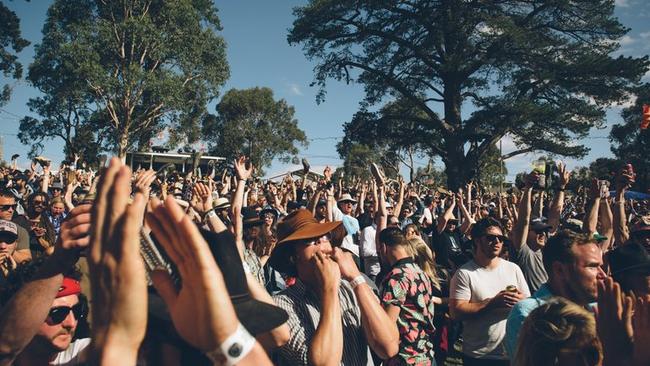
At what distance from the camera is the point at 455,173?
2464 centimetres

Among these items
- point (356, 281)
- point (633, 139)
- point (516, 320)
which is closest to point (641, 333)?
point (516, 320)

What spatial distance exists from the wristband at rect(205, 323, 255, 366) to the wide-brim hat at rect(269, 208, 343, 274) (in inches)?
60.5

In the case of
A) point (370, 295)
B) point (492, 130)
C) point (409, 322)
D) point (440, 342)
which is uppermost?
point (492, 130)

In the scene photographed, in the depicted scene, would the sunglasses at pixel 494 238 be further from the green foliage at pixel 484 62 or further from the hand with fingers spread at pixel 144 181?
the green foliage at pixel 484 62

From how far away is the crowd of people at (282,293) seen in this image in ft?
3.31

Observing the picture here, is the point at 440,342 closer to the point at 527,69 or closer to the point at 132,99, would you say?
the point at 527,69

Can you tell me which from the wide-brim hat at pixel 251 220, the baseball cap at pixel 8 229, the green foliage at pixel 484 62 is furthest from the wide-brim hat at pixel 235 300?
the green foliage at pixel 484 62

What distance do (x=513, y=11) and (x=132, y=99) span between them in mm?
22080

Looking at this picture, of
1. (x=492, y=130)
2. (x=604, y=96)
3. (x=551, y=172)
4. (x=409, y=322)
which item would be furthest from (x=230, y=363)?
(x=604, y=96)

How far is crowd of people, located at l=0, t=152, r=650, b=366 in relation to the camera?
1010 mm

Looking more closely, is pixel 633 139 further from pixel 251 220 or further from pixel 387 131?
pixel 251 220

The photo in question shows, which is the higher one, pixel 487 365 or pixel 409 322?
pixel 409 322

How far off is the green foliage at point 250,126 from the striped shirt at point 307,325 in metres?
45.6

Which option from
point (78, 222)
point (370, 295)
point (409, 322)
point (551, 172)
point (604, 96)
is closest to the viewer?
point (78, 222)
